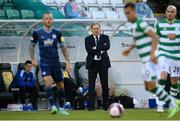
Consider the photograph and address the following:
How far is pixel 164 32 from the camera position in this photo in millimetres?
16594

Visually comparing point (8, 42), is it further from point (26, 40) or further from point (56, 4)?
point (56, 4)

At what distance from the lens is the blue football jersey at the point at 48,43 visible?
1697 cm

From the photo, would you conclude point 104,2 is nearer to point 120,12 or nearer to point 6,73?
point 120,12

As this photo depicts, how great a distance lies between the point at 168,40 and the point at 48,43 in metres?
2.98

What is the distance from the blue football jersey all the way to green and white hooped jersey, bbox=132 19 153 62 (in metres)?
3.59

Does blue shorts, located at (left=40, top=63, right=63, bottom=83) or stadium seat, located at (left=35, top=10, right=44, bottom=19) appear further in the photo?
stadium seat, located at (left=35, top=10, right=44, bottom=19)

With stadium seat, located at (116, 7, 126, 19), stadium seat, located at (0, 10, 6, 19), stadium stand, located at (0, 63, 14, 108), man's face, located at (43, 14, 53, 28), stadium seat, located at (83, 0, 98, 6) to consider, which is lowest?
stadium stand, located at (0, 63, 14, 108)

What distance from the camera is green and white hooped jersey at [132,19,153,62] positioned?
13695 mm

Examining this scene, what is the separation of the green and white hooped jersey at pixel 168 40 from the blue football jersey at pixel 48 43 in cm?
251

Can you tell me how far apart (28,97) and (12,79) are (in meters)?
0.82

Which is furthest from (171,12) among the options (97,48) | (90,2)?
(90,2)

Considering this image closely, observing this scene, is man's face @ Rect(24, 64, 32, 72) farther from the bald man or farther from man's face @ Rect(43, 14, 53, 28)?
the bald man

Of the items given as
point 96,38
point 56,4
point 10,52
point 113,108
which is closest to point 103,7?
point 56,4

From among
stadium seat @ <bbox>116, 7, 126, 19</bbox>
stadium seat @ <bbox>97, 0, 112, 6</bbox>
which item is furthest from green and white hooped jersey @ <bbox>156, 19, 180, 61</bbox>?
stadium seat @ <bbox>97, 0, 112, 6</bbox>
